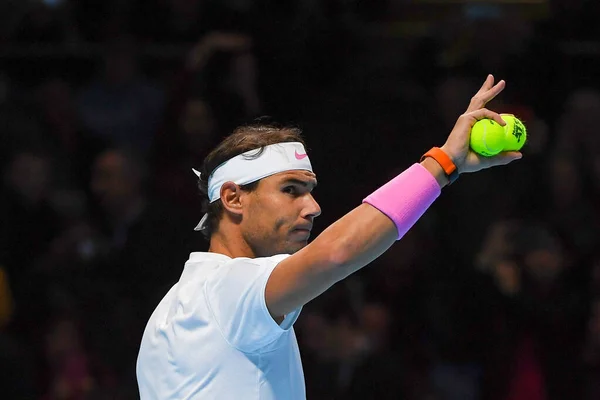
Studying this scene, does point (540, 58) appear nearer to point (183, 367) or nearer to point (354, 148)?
point (354, 148)

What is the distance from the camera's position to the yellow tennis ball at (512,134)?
316 cm

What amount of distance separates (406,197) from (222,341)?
76 cm

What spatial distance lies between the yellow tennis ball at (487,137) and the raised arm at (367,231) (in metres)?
0.02

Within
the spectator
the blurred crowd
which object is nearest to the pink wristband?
the blurred crowd

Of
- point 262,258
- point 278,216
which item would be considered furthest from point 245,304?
point 278,216

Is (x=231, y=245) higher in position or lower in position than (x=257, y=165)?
lower

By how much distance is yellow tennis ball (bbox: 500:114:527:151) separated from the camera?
3.16 metres

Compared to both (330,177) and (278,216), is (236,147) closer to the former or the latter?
(278,216)

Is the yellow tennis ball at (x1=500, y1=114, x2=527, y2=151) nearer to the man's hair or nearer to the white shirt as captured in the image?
the white shirt

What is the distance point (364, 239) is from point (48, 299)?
14.1 feet

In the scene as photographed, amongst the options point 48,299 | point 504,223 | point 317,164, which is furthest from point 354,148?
point 48,299

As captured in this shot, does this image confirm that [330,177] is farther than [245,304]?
Yes

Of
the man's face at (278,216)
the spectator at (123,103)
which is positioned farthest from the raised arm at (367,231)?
the spectator at (123,103)

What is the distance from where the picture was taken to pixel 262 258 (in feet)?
10.8
